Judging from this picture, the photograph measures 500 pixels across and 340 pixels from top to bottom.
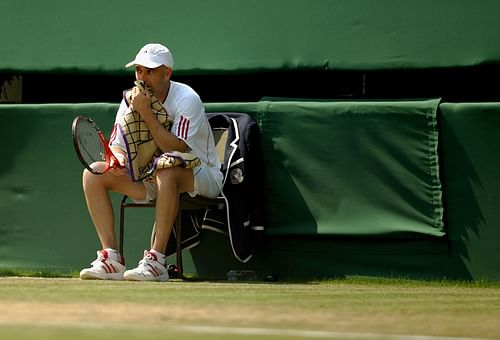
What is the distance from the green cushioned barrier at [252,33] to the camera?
7.77m

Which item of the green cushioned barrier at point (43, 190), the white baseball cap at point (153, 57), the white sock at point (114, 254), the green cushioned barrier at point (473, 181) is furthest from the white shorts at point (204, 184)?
the green cushioned barrier at point (473, 181)

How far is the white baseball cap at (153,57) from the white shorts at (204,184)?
681mm

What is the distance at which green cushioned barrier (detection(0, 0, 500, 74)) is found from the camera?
25.5 feet

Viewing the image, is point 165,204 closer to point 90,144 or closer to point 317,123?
point 90,144

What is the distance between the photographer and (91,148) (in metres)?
7.52

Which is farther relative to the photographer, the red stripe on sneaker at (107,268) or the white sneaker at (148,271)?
the red stripe on sneaker at (107,268)

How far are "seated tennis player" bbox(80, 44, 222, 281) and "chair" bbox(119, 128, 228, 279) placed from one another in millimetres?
61

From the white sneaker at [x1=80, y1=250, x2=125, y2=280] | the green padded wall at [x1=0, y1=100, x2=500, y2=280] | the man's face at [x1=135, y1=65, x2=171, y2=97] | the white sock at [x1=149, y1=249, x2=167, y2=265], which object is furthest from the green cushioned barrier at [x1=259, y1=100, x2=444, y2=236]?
the white sneaker at [x1=80, y1=250, x2=125, y2=280]

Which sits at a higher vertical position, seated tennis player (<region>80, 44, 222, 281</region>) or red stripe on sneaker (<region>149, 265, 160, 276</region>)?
seated tennis player (<region>80, 44, 222, 281</region>)

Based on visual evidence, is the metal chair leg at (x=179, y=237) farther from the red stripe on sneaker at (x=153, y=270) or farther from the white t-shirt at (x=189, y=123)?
the red stripe on sneaker at (x=153, y=270)

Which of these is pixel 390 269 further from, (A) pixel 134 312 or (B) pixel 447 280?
(A) pixel 134 312

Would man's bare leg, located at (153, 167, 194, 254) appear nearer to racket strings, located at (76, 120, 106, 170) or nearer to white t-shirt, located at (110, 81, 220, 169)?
white t-shirt, located at (110, 81, 220, 169)

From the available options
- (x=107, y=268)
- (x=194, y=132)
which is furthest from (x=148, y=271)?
(x=194, y=132)

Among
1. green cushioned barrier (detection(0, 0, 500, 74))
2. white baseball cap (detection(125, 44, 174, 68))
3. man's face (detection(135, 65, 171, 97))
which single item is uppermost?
green cushioned barrier (detection(0, 0, 500, 74))
